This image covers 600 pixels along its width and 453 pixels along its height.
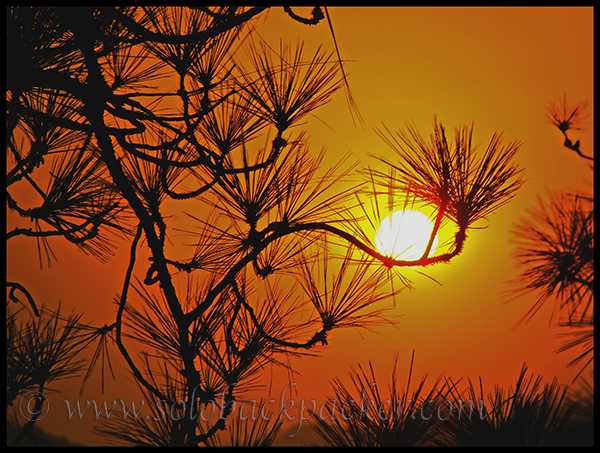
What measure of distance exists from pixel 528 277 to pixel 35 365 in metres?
0.77

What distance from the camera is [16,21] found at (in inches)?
15.7

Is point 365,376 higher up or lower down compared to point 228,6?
lower down

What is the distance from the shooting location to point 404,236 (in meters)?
0.48

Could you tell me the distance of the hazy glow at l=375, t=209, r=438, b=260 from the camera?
46cm

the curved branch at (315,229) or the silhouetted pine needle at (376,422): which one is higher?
the curved branch at (315,229)

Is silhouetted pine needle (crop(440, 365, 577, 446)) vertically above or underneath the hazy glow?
underneath

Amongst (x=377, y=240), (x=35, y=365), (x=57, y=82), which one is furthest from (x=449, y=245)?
(x=35, y=365)

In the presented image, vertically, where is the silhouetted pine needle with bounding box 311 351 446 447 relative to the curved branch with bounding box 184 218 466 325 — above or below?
below

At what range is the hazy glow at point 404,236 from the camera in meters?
0.46

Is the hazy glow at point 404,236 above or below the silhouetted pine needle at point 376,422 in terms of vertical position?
above

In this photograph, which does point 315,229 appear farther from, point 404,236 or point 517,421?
point 517,421

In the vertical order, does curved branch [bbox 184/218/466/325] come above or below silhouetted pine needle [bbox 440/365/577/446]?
above
